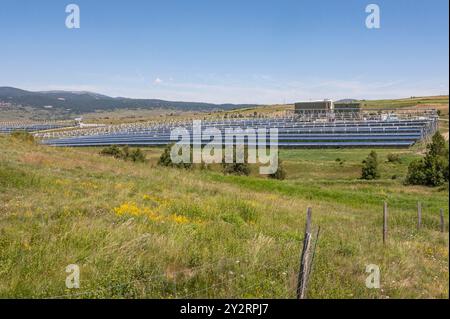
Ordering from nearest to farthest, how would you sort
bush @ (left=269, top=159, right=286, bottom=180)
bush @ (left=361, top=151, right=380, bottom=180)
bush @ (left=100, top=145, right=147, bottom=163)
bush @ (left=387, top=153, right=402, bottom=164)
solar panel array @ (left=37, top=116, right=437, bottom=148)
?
1. bush @ (left=100, top=145, right=147, bottom=163)
2. bush @ (left=361, top=151, right=380, bottom=180)
3. bush @ (left=269, top=159, right=286, bottom=180)
4. bush @ (left=387, top=153, right=402, bottom=164)
5. solar panel array @ (left=37, top=116, right=437, bottom=148)

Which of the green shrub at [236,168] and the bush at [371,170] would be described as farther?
the green shrub at [236,168]

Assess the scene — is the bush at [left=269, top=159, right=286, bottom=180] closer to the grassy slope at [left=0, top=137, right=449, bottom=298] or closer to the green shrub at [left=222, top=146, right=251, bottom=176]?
the green shrub at [left=222, top=146, right=251, bottom=176]

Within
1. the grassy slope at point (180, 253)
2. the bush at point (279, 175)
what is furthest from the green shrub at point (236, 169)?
the grassy slope at point (180, 253)

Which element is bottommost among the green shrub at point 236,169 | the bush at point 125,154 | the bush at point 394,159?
the green shrub at point 236,169

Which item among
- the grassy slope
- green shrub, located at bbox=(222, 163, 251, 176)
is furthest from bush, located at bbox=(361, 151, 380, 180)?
the grassy slope

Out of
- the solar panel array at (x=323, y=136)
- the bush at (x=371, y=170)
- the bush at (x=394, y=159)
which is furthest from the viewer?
the solar panel array at (x=323, y=136)

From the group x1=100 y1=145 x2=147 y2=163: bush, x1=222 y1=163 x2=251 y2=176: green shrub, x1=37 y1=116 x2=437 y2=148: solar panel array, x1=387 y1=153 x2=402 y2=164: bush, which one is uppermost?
x1=37 y1=116 x2=437 y2=148: solar panel array

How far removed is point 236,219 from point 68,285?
19.6ft

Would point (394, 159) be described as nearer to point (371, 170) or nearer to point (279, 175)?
point (371, 170)

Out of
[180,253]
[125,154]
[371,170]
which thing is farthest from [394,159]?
[180,253]

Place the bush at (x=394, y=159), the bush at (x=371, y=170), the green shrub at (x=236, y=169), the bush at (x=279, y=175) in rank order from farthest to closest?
1. the bush at (x=394, y=159)
2. the bush at (x=279, y=175)
3. the green shrub at (x=236, y=169)
4. the bush at (x=371, y=170)

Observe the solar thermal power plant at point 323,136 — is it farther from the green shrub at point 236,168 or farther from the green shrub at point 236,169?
the green shrub at point 236,169

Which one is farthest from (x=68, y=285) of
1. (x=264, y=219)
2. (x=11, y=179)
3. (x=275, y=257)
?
(x=11, y=179)
